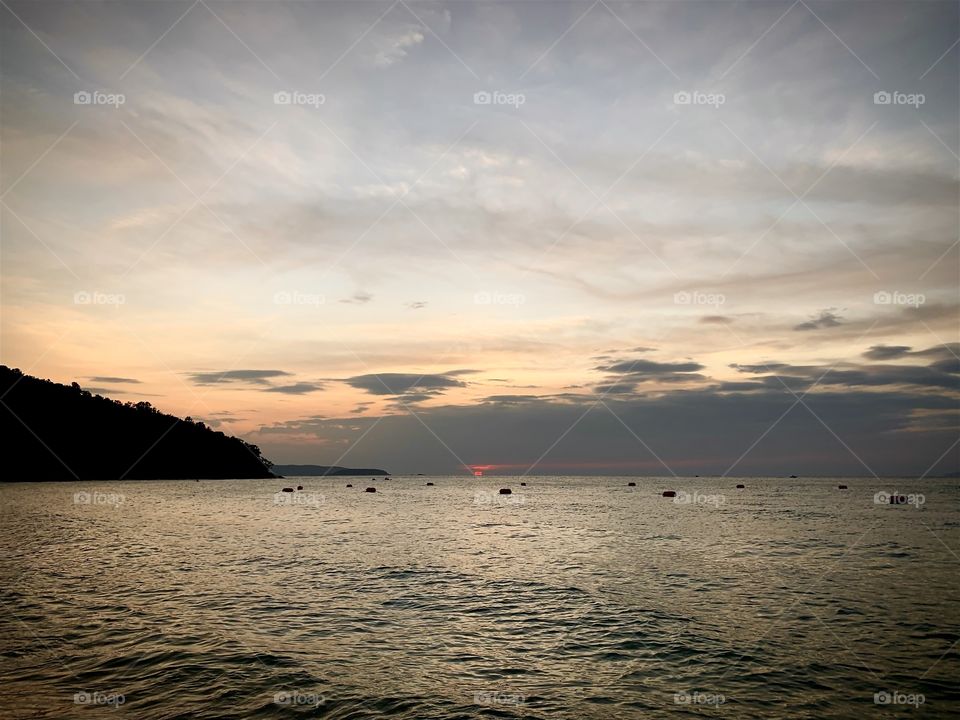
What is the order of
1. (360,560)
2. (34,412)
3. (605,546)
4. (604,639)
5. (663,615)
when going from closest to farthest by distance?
(604,639)
(663,615)
(360,560)
(605,546)
(34,412)

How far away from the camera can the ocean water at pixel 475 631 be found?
Result: 1455cm

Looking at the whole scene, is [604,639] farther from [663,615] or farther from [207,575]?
[207,575]

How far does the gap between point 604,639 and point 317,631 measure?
10.9 meters

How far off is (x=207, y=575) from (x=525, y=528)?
39.1m

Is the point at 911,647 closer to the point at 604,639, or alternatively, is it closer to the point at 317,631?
the point at 604,639

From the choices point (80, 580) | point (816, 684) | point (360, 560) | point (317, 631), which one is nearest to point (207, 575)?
point (80, 580)

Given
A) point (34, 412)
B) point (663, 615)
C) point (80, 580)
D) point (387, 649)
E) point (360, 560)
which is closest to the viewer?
point (387, 649)

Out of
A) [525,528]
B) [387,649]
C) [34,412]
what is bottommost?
[525,528]


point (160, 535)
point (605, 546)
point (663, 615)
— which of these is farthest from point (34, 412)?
point (663, 615)

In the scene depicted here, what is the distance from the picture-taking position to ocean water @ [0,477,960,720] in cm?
1455

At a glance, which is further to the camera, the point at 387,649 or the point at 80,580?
the point at 80,580

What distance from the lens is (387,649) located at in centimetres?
1878

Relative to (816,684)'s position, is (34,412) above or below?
above

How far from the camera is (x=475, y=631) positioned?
69.3ft
